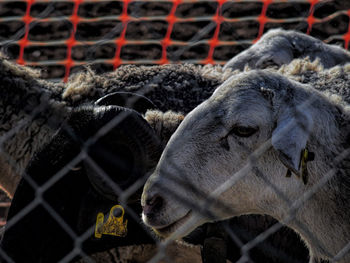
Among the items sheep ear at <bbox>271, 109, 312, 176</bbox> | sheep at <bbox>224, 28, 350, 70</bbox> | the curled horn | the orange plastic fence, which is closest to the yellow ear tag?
the curled horn

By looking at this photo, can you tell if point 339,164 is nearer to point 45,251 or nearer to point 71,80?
point 45,251

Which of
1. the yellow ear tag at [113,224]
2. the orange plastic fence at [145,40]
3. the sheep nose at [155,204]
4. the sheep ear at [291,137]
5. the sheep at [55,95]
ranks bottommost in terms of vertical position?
the orange plastic fence at [145,40]

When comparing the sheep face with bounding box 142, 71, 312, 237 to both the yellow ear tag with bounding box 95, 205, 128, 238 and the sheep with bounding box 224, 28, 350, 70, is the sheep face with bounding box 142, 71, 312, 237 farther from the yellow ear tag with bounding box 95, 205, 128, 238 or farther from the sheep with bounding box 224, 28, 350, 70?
the sheep with bounding box 224, 28, 350, 70

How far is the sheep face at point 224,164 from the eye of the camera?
238 centimetres

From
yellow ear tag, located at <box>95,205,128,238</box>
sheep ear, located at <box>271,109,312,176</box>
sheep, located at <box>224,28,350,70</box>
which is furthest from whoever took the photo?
sheep, located at <box>224,28,350,70</box>

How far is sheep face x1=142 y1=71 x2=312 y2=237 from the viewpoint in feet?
7.80

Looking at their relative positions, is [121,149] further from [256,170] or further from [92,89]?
[92,89]

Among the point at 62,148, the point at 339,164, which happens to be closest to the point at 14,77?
the point at 62,148

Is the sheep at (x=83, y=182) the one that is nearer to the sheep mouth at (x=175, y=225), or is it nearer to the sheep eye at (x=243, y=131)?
the sheep mouth at (x=175, y=225)

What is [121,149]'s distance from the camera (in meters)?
3.13

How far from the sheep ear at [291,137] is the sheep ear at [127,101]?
1.16 m

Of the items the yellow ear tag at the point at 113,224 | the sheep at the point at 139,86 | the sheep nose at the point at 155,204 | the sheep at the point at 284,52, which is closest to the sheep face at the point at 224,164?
the sheep nose at the point at 155,204

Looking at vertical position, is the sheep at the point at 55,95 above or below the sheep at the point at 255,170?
below

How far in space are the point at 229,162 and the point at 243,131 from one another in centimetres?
13
